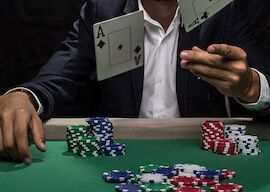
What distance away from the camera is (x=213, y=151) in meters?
1.95

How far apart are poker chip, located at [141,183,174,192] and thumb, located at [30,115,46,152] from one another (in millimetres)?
→ 592

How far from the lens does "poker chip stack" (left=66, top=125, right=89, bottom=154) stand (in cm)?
192

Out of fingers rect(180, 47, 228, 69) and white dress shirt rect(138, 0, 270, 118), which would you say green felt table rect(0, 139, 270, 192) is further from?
white dress shirt rect(138, 0, 270, 118)

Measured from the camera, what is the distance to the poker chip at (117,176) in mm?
1484

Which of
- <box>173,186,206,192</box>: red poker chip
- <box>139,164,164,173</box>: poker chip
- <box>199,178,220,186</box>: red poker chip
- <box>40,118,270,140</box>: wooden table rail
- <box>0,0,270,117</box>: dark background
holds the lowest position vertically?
<box>40,118,270,140</box>: wooden table rail

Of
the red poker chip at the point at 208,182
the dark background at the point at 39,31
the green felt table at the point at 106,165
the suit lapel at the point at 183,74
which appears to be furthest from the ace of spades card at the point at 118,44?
the dark background at the point at 39,31

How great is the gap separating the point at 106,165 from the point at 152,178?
0.32m

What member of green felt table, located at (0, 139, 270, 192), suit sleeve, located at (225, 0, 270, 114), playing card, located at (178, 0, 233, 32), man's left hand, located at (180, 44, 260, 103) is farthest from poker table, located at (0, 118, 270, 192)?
suit sleeve, located at (225, 0, 270, 114)

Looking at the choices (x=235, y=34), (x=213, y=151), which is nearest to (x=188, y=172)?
(x=213, y=151)

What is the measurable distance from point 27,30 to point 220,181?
266 centimetres

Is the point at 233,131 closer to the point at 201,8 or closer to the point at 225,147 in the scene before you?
the point at 225,147

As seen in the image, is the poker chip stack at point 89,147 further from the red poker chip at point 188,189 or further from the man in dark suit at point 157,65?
the man in dark suit at point 157,65

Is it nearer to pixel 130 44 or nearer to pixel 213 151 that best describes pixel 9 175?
pixel 213 151

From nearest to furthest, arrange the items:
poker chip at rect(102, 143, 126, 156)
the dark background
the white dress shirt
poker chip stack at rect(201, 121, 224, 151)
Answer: poker chip at rect(102, 143, 126, 156) → poker chip stack at rect(201, 121, 224, 151) → the white dress shirt → the dark background
